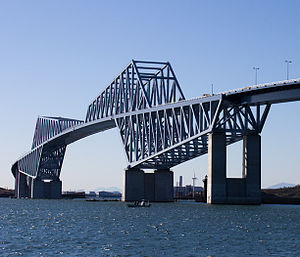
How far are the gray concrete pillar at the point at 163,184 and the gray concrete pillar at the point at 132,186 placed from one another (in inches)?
183

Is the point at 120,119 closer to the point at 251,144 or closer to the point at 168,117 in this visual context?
the point at 168,117

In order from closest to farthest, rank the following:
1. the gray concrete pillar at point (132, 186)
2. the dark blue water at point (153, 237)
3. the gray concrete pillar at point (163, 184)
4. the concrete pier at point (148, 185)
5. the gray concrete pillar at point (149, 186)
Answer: the dark blue water at point (153, 237) → the gray concrete pillar at point (132, 186) → the concrete pier at point (148, 185) → the gray concrete pillar at point (149, 186) → the gray concrete pillar at point (163, 184)

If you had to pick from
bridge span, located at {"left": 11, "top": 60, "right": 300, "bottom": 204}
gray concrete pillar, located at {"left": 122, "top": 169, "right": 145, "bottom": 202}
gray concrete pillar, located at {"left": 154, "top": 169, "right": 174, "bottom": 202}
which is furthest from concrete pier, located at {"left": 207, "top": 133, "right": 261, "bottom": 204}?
gray concrete pillar, located at {"left": 154, "top": 169, "right": 174, "bottom": 202}

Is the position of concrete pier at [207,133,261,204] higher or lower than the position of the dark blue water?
higher

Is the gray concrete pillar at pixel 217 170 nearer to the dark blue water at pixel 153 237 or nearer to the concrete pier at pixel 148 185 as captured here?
the dark blue water at pixel 153 237

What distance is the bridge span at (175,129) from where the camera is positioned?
10519cm

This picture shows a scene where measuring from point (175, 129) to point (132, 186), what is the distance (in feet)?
63.8

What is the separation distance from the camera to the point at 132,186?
465ft

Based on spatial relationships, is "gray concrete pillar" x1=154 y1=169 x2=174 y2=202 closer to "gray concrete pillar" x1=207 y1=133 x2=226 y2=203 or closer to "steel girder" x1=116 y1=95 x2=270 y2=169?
"steel girder" x1=116 y1=95 x2=270 y2=169

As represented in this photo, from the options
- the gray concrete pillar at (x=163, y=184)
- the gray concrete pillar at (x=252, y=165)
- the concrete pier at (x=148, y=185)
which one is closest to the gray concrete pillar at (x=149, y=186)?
the concrete pier at (x=148, y=185)

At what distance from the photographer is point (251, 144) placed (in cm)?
10862

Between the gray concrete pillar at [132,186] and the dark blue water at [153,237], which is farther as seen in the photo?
the gray concrete pillar at [132,186]

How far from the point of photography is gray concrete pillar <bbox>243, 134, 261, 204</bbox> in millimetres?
107938

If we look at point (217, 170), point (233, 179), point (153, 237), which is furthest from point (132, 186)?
point (153, 237)
